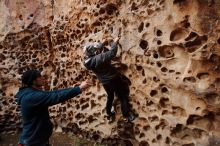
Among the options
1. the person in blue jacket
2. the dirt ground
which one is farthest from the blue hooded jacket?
the dirt ground

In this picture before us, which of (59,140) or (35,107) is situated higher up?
(35,107)

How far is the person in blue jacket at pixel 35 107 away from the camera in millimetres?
3820

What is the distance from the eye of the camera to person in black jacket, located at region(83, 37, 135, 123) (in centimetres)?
519

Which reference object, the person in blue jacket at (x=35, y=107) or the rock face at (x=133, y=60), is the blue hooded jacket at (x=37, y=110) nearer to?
the person in blue jacket at (x=35, y=107)

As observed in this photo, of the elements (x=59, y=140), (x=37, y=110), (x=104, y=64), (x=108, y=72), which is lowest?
(x=59, y=140)

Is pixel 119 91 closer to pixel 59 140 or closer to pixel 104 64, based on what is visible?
pixel 104 64

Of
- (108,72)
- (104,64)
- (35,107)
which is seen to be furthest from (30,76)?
(108,72)

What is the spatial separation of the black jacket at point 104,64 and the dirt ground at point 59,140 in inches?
62.5

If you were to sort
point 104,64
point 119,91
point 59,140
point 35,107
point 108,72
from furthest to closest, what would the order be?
point 59,140 < point 119,91 < point 108,72 < point 104,64 < point 35,107

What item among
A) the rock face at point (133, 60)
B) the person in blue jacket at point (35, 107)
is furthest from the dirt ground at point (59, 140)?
the person in blue jacket at point (35, 107)

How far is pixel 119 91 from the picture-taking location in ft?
18.2

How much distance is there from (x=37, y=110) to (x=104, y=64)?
161cm

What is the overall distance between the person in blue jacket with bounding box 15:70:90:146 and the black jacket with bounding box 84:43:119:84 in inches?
52.1

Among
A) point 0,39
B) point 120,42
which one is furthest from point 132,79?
point 0,39
